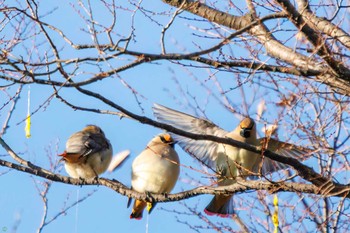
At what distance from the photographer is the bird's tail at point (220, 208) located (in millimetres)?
7125

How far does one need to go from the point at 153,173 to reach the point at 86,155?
709 mm

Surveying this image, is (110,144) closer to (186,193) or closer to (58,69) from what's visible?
(186,193)

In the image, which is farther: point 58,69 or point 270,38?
point 270,38

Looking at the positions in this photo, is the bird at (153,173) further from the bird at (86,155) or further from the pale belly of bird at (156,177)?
the bird at (86,155)

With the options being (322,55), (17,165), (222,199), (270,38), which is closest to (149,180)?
(222,199)

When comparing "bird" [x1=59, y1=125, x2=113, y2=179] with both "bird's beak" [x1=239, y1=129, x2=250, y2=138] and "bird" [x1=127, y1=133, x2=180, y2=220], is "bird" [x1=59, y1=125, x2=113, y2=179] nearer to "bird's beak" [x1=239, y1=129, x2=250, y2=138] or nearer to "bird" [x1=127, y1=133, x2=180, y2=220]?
"bird" [x1=127, y1=133, x2=180, y2=220]

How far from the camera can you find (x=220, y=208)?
23.5 ft

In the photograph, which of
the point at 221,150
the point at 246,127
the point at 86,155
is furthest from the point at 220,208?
the point at 86,155

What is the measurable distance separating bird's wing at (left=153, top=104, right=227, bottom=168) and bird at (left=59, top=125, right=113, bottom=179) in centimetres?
76

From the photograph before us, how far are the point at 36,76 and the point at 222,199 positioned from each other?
10.4 ft

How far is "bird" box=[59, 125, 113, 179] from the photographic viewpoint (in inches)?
295

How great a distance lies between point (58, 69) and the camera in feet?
14.2

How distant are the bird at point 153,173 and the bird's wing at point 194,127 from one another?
19 cm

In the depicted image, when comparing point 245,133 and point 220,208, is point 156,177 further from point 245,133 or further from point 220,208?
point 245,133
